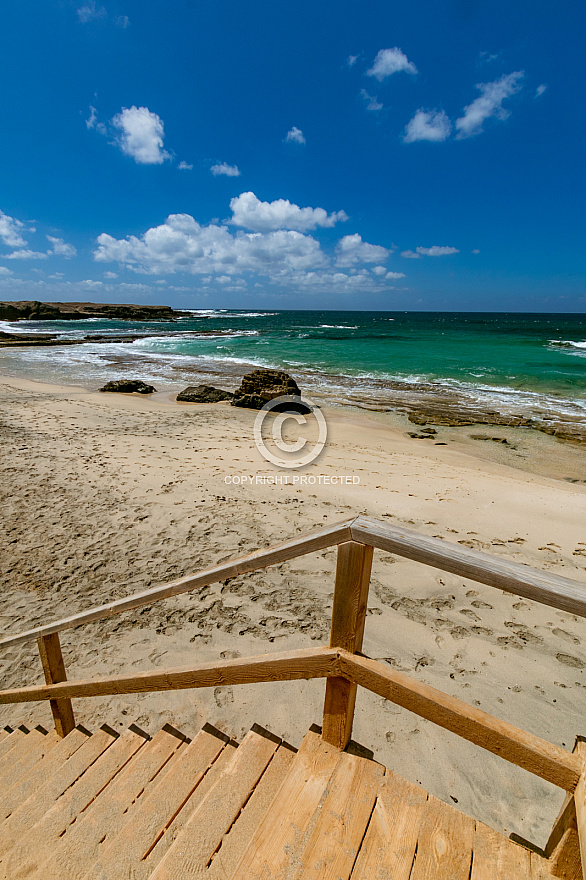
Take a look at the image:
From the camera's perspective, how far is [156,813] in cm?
193

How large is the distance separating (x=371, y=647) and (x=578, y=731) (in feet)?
5.26

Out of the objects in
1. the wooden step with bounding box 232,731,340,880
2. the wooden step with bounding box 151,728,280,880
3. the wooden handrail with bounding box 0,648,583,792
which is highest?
the wooden handrail with bounding box 0,648,583,792

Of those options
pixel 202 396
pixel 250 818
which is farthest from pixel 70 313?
pixel 250 818

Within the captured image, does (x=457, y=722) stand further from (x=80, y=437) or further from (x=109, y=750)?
(x=80, y=437)

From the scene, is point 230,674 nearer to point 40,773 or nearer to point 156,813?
point 156,813

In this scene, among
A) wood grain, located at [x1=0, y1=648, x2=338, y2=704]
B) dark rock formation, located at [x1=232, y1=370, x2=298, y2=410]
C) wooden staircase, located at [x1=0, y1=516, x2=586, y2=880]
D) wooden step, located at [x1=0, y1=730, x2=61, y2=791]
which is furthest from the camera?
dark rock formation, located at [x1=232, y1=370, x2=298, y2=410]

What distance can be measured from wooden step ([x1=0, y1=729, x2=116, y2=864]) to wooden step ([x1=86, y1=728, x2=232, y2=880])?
618 mm

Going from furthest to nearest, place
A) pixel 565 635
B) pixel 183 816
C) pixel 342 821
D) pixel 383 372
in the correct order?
1. pixel 383 372
2. pixel 565 635
3. pixel 183 816
4. pixel 342 821

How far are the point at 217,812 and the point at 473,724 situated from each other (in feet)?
4.00

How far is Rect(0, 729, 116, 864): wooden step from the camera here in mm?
2086

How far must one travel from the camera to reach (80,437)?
1020 cm

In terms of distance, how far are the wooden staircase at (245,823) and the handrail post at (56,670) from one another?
0.45m

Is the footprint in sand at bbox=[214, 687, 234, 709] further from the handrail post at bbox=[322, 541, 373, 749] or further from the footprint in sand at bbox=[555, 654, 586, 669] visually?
the footprint in sand at bbox=[555, 654, 586, 669]

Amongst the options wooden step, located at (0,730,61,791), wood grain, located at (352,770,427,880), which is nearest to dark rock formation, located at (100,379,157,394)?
wooden step, located at (0,730,61,791)
